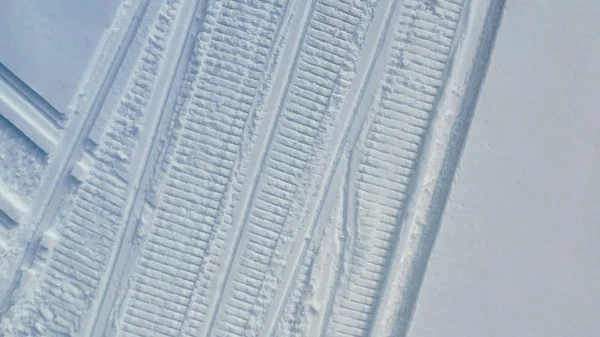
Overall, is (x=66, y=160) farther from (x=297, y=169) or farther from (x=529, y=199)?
Result: (x=529, y=199)

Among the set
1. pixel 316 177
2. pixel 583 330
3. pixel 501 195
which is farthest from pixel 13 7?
pixel 583 330

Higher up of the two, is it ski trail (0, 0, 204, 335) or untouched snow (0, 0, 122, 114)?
untouched snow (0, 0, 122, 114)

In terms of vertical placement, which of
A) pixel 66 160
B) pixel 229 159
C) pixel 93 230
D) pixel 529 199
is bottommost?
pixel 93 230

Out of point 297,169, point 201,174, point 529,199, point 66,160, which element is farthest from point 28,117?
point 529,199

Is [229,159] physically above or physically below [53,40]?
below

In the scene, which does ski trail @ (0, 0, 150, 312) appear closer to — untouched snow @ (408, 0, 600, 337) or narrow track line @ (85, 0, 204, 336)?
narrow track line @ (85, 0, 204, 336)

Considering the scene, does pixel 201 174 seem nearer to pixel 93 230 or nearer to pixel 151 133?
pixel 151 133

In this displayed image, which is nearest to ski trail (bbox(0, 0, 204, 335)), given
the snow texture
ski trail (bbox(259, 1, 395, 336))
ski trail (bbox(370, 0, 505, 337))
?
the snow texture

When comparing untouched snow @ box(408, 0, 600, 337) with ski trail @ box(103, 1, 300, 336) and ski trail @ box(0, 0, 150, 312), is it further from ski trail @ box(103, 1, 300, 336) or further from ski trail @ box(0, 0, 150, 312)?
ski trail @ box(0, 0, 150, 312)
